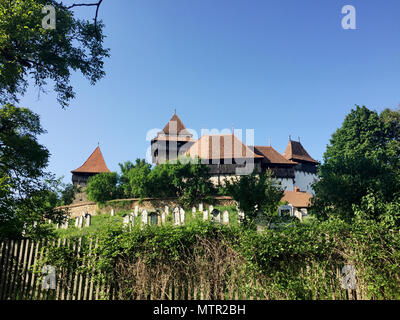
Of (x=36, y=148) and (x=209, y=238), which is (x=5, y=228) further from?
(x=209, y=238)

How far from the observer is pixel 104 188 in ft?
108

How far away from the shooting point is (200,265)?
20.8 ft

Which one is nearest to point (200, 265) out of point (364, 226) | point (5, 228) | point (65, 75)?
point (364, 226)

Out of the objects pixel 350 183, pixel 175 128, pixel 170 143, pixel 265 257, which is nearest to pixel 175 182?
pixel 170 143

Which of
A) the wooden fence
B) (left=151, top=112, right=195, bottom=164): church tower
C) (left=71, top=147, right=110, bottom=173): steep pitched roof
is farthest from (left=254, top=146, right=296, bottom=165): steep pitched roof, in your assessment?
the wooden fence

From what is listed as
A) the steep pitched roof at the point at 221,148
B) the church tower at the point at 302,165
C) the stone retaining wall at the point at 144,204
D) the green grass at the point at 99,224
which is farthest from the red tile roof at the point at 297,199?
the green grass at the point at 99,224

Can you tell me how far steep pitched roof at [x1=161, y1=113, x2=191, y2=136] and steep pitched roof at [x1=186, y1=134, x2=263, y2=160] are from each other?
9.37 m

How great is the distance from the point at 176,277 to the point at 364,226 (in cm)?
440

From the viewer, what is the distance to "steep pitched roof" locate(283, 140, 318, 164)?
5316 centimetres

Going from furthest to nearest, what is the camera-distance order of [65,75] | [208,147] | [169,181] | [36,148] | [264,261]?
[208,147] → [169,181] → [65,75] → [36,148] → [264,261]

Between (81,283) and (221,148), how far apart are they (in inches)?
1409

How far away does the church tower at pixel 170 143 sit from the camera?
4844 centimetres

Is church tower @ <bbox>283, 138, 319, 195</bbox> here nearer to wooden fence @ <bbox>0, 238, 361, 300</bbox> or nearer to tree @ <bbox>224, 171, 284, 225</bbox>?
tree @ <bbox>224, 171, 284, 225</bbox>

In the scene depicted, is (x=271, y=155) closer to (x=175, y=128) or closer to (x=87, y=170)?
(x=175, y=128)
